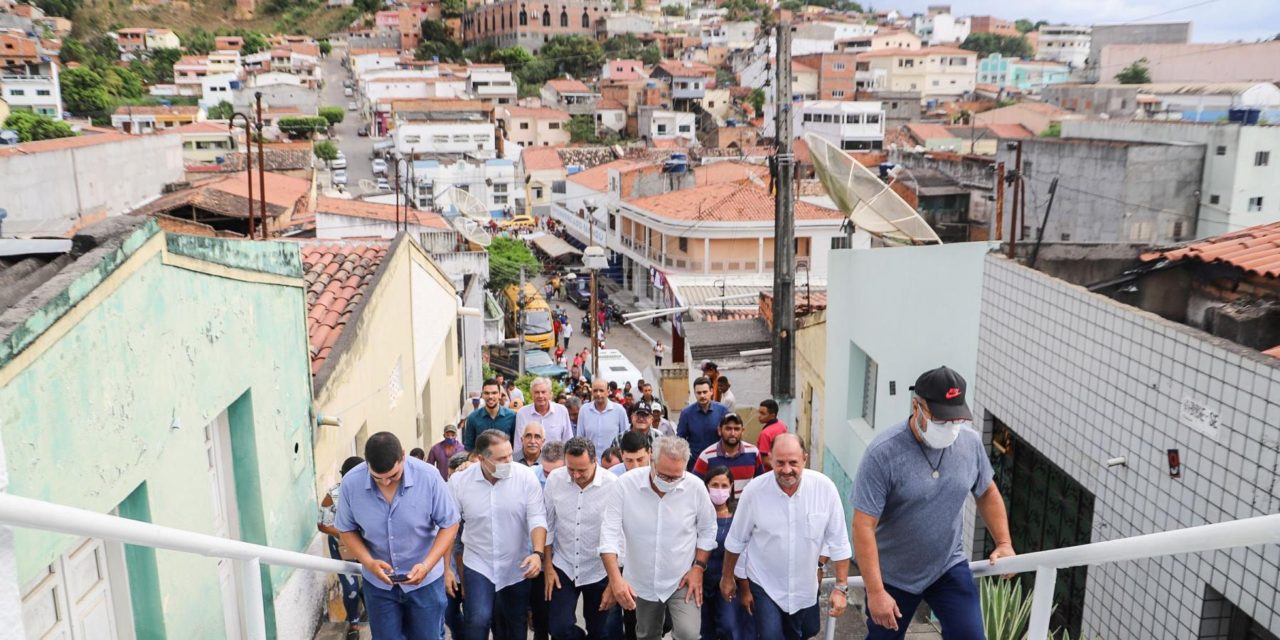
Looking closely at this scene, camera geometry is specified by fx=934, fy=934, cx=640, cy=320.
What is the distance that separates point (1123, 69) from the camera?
77375mm

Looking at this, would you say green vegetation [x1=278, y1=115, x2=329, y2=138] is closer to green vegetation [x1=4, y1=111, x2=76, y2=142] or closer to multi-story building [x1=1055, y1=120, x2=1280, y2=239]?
green vegetation [x1=4, y1=111, x2=76, y2=142]

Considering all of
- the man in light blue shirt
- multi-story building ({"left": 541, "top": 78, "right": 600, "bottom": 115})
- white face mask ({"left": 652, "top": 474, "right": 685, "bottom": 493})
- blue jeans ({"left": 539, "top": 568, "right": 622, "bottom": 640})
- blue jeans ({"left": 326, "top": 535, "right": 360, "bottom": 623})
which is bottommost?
blue jeans ({"left": 326, "top": 535, "right": 360, "bottom": 623})

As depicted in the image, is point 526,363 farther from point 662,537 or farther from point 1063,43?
point 1063,43

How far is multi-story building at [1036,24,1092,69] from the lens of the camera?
6014 inches

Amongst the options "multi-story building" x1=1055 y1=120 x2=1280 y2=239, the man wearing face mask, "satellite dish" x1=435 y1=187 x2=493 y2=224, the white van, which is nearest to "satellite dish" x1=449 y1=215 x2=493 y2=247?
Result: "satellite dish" x1=435 y1=187 x2=493 y2=224

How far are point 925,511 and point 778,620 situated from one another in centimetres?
109

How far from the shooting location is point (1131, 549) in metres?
2.96

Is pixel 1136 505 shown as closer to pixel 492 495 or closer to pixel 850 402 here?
pixel 492 495

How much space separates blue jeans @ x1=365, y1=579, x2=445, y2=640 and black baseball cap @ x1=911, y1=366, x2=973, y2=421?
2.77m

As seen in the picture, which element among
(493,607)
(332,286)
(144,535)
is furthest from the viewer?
(332,286)

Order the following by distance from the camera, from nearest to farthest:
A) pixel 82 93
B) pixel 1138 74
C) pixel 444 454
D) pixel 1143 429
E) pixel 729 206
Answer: pixel 1143 429 → pixel 444 454 → pixel 729 206 → pixel 1138 74 → pixel 82 93

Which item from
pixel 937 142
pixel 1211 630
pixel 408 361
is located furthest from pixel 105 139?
pixel 937 142

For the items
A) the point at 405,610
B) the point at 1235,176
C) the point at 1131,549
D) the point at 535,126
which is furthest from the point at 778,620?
the point at 535,126

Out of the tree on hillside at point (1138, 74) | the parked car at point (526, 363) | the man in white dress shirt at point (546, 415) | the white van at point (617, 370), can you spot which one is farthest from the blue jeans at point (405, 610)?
the tree on hillside at point (1138, 74)
